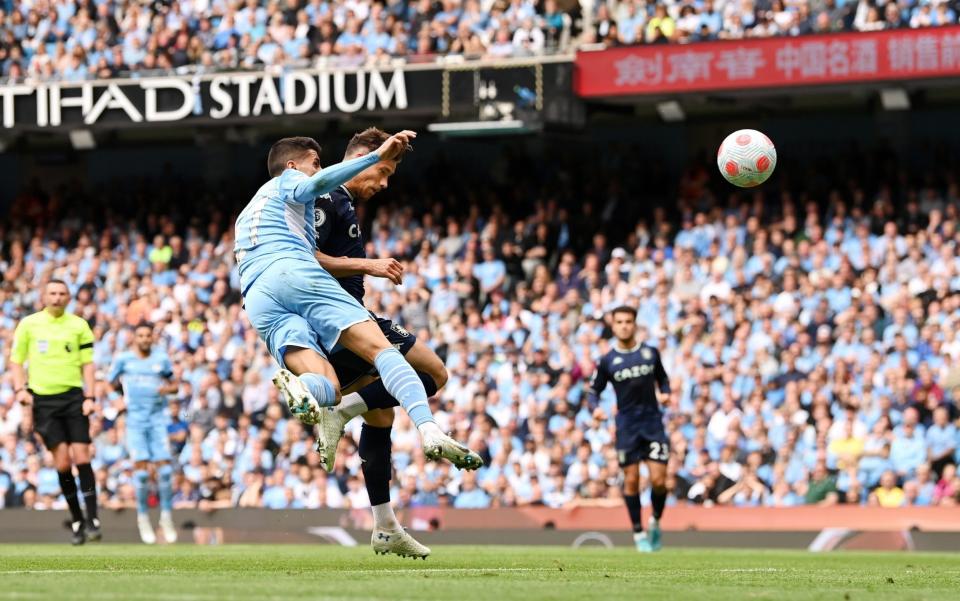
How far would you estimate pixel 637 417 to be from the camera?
1652 cm

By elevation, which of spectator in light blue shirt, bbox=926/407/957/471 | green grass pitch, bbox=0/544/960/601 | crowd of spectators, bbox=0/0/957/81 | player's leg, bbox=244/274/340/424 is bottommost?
green grass pitch, bbox=0/544/960/601

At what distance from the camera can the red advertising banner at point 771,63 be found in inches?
850

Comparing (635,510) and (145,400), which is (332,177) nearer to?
(635,510)

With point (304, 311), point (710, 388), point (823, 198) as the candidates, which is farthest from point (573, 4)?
point (304, 311)

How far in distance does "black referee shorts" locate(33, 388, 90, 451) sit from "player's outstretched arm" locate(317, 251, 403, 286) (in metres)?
6.32

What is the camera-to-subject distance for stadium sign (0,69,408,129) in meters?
24.4

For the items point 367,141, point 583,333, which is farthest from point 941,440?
point 367,141

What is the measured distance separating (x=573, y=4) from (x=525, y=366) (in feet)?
17.7

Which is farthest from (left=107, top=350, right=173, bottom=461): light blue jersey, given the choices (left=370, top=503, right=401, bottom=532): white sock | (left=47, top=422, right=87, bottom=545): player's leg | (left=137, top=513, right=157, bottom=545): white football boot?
(left=370, top=503, right=401, bottom=532): white sock

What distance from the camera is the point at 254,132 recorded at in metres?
27.3

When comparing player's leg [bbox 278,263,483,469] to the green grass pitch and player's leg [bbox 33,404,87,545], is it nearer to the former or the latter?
the green grass pitch

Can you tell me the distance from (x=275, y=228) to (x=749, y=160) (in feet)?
12.6

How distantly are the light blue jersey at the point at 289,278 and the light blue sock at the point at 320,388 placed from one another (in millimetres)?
317

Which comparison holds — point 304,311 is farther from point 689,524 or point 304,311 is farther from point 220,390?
point 220,390
